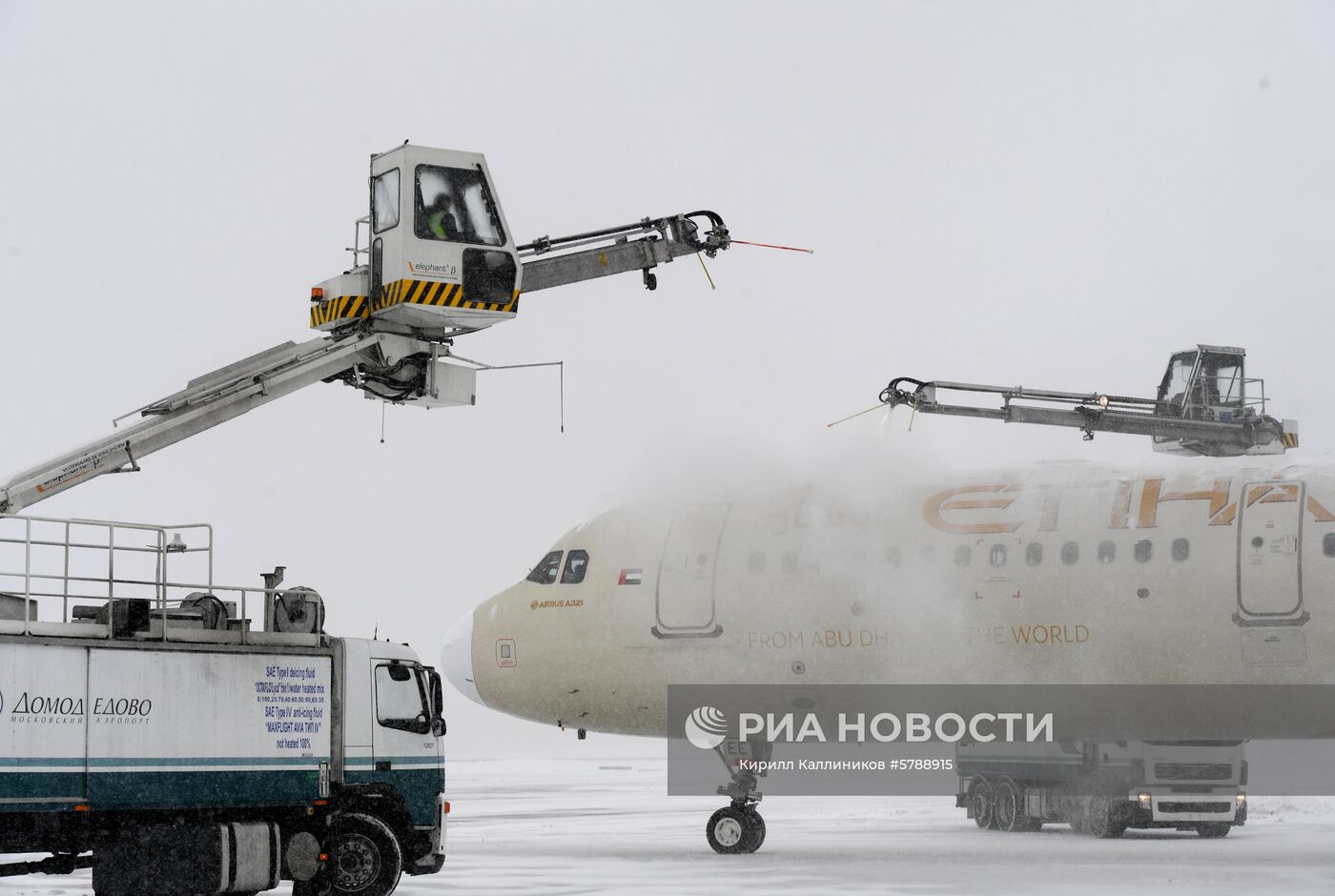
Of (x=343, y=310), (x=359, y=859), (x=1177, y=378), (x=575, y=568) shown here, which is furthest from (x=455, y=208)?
(x=1177, y=378)

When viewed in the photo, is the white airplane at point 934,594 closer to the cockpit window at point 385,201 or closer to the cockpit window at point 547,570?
the cockpit window at point 547,570

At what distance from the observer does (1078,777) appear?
87.9 feet

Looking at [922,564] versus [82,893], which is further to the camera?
[922,564]

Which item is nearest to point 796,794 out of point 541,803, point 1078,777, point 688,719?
point 541,803

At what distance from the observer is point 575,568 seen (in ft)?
80.7

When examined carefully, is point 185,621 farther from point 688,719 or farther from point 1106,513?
point 1106,513

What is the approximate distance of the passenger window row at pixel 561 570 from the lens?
24547 mm

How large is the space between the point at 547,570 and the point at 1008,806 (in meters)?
9.40

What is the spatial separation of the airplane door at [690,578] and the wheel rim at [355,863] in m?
7.20

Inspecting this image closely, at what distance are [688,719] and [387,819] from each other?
260 inches

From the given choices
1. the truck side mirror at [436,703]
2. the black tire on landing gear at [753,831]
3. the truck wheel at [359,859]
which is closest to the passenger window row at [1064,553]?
the black tire on landing gear at [753,831]

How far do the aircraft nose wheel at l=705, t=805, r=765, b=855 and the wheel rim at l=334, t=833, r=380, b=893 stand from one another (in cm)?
693

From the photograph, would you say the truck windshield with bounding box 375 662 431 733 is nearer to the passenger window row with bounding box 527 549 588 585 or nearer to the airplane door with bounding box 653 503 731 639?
the airplane door with bounding box 653 503 731 639

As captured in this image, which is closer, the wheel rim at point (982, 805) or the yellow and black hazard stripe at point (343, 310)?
the yellow and black hazard stripe at point (343, 310)
